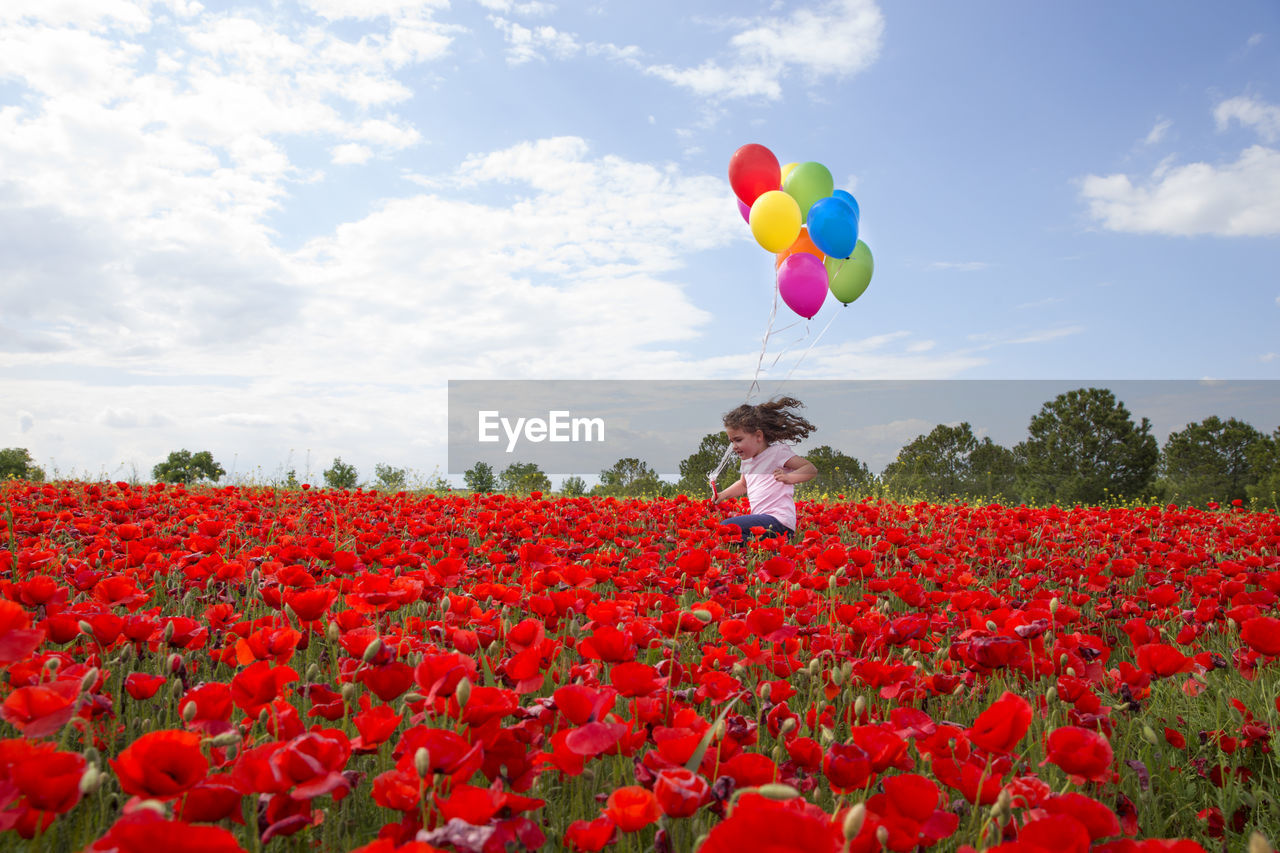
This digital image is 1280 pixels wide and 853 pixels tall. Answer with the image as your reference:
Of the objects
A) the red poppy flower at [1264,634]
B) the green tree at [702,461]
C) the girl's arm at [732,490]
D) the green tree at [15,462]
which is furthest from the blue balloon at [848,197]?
the green tree at [15,462]

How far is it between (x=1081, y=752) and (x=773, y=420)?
6.74m

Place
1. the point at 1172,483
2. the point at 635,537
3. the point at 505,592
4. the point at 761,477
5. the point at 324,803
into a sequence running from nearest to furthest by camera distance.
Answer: the point at 324,803 → the point at 505,592 → the point at 635,537 → the point at 761,477 → the point at 1172,483

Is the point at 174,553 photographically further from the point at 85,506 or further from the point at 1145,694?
the point at 1145,694

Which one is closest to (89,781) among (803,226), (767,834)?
(767,834)

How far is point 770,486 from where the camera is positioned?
24.8 feet

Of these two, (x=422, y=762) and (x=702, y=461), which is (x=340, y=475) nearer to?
(x=702, y=461)

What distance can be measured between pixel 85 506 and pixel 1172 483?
46.8 metres

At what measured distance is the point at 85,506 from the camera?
661 cm

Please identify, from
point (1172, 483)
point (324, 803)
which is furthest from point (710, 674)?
point (1172, 483)

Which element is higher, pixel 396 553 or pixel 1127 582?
pixel 396 553

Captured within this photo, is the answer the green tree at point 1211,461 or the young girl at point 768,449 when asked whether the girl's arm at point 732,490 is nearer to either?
the young girl at point 768,449

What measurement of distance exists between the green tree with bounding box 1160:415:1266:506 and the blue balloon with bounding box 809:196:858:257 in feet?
112

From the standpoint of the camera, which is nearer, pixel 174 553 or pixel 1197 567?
pixel 174 553

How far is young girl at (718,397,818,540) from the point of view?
740 centimetres
